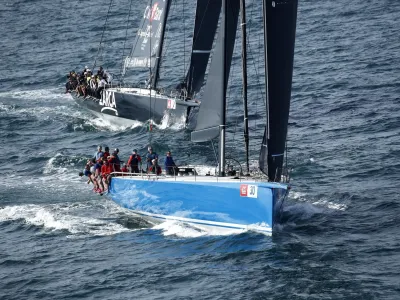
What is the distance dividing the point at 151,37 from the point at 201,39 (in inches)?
171

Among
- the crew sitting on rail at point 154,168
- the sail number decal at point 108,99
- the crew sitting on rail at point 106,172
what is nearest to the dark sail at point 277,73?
the crew sitting on rail at point 154,168

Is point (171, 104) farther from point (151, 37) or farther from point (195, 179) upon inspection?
point (195, 179)

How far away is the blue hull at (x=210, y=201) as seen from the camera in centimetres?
2964

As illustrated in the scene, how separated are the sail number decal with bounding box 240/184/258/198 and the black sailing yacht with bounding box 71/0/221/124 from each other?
1470 centimetres

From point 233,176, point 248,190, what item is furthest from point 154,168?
point 248,190

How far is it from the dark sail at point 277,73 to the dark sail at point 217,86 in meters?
2.18

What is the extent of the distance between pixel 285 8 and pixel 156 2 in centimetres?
2029

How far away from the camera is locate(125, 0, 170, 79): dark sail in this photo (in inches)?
1868

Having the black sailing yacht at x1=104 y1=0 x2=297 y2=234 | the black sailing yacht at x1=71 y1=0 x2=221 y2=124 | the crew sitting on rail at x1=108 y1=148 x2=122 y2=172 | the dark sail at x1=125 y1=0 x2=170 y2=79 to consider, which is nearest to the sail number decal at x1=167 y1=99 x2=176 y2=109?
the black sailing yacht at x1=71 y1=0 x2=221 y2=124

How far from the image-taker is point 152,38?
157 ft

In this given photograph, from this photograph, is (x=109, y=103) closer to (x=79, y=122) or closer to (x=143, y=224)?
(x=79, y=122)

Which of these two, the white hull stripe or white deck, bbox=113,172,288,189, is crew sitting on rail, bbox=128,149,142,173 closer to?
white deck, bbox=113,172,288,189

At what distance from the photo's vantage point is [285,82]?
95.8 ft

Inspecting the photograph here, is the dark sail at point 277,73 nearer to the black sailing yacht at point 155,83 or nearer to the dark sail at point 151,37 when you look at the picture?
the black sailing yacht at point 155,83
